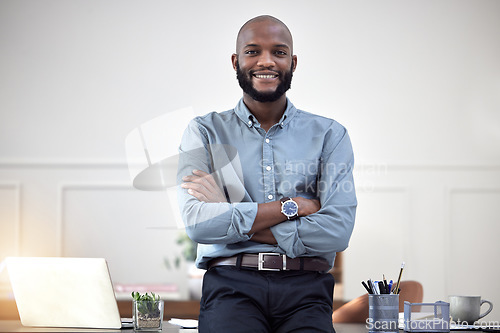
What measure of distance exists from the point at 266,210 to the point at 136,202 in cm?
249

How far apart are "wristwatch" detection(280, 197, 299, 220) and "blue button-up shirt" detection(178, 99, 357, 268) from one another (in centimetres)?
2

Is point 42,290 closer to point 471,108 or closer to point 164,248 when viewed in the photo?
point 164,248

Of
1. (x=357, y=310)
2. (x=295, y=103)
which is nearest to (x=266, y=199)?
(x=357, y=310)

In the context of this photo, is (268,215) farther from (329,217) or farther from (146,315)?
(146,315)

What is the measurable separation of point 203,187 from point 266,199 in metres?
0.17

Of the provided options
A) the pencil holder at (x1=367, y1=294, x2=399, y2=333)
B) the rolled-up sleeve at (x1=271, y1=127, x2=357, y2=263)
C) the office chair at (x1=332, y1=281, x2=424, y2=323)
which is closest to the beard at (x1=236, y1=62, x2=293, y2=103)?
the rolled-up sleeve at (x1=271, y1=127, x2=357, y2=263)

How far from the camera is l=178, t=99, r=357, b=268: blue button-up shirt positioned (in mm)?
1613

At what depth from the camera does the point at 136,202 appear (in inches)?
158

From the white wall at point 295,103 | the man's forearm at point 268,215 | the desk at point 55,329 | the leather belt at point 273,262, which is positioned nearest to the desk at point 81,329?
the desk at point 55,329

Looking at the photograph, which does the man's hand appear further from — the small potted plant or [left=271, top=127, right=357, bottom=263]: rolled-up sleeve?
the small potted plant

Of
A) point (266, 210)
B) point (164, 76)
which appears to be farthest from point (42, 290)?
point (164, 76)

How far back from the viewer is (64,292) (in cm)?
154

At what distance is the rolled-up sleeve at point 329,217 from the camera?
1.62 metres

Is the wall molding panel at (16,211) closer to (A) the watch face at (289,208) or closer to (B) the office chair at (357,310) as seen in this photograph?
(B) the office chair at (357,310)
